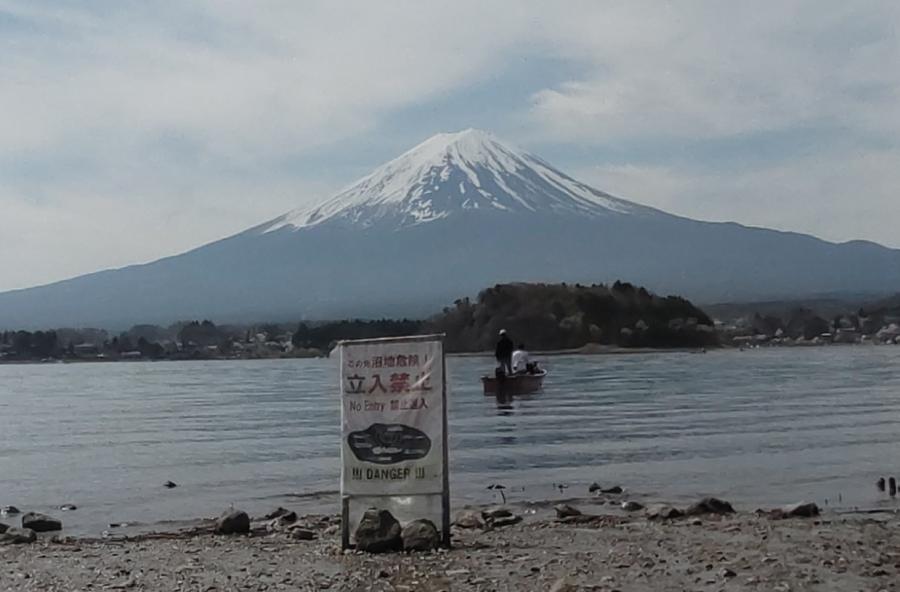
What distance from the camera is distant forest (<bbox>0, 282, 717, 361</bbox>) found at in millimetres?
91438

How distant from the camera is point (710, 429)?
25531 millimetres

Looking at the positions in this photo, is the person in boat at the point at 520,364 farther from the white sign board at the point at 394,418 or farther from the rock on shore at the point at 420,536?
the rock on shore at the point at 420,536

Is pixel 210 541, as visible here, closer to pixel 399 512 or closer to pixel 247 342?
pixel 399 512

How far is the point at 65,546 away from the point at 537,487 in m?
6.72

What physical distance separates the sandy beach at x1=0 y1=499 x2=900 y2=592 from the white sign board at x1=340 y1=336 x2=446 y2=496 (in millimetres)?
590

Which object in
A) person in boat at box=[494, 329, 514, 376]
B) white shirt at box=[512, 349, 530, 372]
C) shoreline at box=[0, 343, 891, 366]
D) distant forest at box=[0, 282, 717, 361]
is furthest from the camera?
shoreline at box=[0, 343, 891, 366]

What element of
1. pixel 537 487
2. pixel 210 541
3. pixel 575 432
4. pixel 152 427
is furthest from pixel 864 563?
pixel 152 427

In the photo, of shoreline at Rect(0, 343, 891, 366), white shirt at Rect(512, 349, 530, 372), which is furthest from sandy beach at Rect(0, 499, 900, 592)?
shoreline at Rect(0, 343, 891, 366)

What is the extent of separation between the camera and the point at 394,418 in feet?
32.2

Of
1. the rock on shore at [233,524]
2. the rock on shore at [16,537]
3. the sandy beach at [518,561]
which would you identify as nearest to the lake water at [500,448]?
the rock on shore at [16,537]

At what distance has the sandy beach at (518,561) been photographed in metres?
8.27

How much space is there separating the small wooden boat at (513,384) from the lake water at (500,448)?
1.94 feet

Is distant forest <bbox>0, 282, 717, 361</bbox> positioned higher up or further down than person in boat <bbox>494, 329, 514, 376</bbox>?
higher up

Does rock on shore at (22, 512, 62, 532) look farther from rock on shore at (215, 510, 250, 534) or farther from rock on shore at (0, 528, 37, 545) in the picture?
rock on shore at (215, 510, 250, 534)
